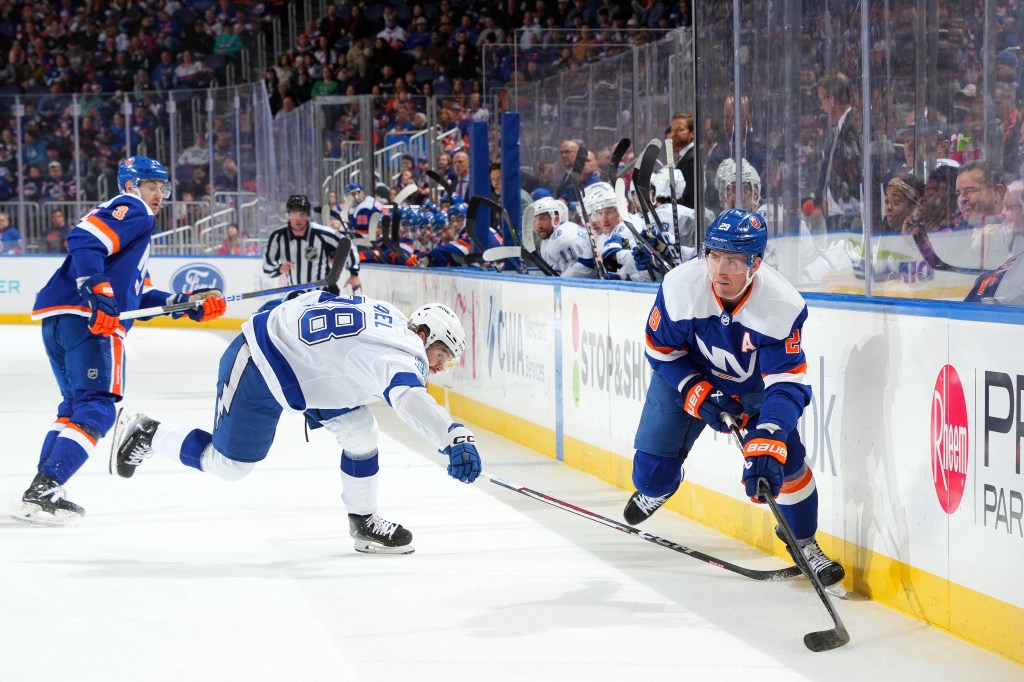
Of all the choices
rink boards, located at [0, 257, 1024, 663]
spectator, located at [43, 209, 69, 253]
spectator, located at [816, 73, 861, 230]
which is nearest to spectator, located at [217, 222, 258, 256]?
spectator, located at [43, 209, 69, 253]

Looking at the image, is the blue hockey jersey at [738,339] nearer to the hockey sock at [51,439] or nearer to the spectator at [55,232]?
the hockey sock at [51,439]

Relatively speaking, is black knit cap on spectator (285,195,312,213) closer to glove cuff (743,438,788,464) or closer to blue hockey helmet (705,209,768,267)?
blue hockey helmet (705,209,768,267)

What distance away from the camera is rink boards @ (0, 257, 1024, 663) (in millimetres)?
3238

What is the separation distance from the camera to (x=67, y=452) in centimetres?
513

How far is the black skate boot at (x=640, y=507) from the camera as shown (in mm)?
4512

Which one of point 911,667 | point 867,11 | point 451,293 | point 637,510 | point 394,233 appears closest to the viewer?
point 911,667

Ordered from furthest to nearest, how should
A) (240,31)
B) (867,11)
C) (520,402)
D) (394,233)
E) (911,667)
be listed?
(240,31), (394,233), (520,402), (867,11), (911,667)

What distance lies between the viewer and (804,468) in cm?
396

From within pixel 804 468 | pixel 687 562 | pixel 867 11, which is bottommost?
pixel 687 562

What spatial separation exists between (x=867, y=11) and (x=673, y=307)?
111 cm

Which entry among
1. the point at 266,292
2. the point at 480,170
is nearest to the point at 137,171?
the point at 266,292

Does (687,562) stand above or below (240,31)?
below

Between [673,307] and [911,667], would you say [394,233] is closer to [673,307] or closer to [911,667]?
[673,307]

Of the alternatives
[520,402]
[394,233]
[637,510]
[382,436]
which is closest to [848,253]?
[637,510]
